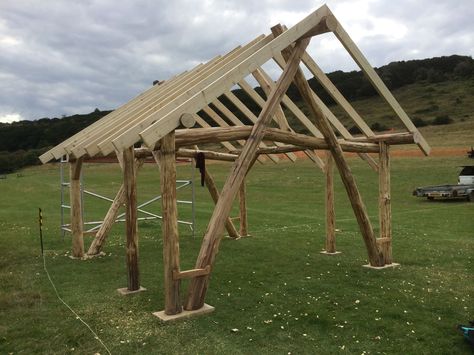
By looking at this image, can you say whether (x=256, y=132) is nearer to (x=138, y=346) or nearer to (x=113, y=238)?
(x=138, y=346)

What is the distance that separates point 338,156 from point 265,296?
2.82 meters

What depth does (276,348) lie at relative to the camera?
5430 mm

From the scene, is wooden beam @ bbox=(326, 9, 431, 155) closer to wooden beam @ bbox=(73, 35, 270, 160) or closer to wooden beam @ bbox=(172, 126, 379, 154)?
wooden beam @ bbox=(73, 35, 270, 160)

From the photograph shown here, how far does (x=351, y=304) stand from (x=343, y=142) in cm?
351

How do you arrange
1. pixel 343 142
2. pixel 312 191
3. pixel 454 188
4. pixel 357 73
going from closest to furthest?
pixel 343 142 → pixel 454 188 → pixel 312 191 → pixel 357 73

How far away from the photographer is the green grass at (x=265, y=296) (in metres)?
5.64

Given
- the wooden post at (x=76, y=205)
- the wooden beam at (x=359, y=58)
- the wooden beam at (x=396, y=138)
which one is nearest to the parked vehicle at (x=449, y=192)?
the wooden beam at (x=396, y=138)

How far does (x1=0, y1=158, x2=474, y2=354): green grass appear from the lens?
222 inches

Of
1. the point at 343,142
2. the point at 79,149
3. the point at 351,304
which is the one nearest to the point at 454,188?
the point at 343,142

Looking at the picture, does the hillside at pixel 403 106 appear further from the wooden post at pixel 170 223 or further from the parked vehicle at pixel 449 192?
the wooden post at pixel 170 223

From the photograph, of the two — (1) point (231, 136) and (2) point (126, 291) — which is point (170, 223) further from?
(2) point (126, 291)

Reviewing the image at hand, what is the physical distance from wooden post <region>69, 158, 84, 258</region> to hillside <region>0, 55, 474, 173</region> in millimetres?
36747

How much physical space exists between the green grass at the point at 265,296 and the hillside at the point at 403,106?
3301cm

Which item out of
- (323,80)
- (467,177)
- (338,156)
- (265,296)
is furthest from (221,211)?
(467,177)
